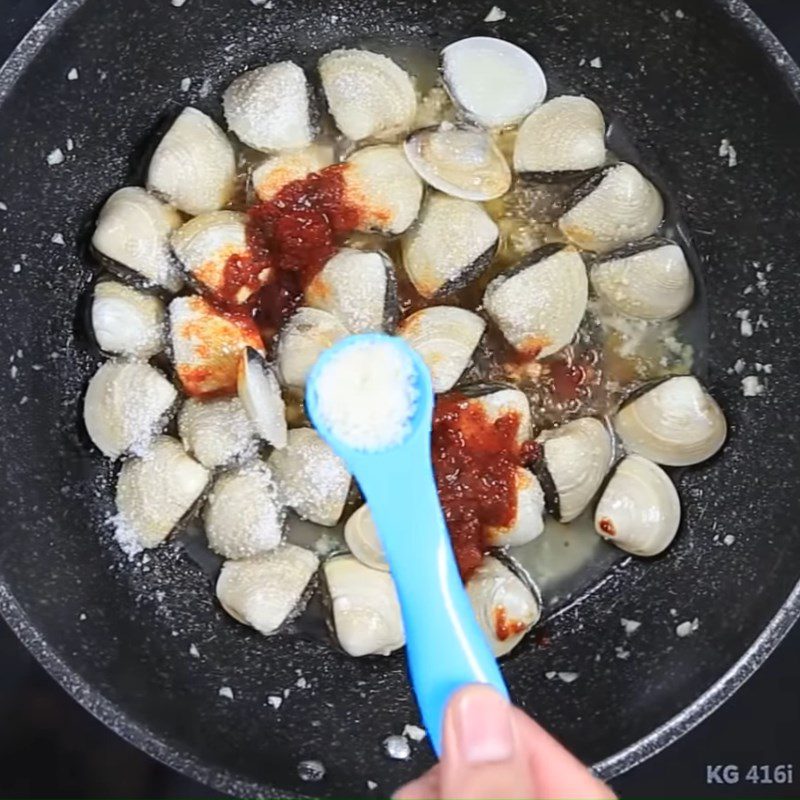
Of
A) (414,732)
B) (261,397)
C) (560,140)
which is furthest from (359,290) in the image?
(414,732)

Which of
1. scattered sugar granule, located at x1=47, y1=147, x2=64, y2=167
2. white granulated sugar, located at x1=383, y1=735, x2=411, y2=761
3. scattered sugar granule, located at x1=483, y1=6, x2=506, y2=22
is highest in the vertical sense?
scattered sugar granule, located at x1=483, y1=6, x2=506, y2=22

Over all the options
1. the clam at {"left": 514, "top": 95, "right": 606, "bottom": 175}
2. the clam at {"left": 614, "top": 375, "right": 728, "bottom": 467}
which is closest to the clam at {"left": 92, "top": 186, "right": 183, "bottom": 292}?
the clam at {"left": 514, "top": 95, "right": 606, "bottom": 175}

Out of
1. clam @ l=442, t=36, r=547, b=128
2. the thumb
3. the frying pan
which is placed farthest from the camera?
clam @ l=442, t=36, r=547, b=128

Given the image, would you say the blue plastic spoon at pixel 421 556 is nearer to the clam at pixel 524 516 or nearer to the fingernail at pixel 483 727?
the fingernail at pixel 483 727

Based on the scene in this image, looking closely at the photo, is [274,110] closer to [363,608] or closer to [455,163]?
[455,163]

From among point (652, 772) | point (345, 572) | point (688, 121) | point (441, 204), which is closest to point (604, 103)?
point (688, 121)

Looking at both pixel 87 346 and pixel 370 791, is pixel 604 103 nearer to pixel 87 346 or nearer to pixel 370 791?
pixel 87 346

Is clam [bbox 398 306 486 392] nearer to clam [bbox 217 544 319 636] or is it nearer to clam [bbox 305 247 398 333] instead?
clam [bbox 305 247 398 333]
